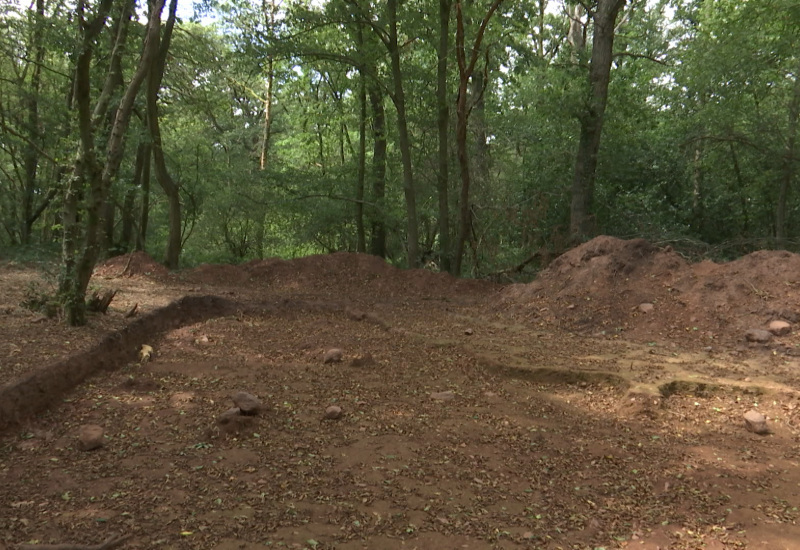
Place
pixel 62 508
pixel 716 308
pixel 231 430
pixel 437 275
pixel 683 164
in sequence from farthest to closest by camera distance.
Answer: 1. pixel 683 164
2. pixel 437 275
3. pixel 716 308
4. pixel 231 430
5. pixel 62 508

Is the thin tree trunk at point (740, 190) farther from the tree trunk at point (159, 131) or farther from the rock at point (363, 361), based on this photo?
the tree trunk at point (159, 131)

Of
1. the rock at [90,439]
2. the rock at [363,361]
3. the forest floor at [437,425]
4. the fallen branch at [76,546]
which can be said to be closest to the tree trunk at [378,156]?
the forest floor at [437,425]

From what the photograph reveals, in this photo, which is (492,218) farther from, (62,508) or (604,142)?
(62,508)

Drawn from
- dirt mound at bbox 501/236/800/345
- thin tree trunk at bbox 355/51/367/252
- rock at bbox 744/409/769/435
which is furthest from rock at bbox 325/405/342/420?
thin tree trunk at bbox 355/51/367/252

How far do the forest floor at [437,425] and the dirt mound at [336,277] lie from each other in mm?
2265

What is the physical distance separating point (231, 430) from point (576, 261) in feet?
23.2

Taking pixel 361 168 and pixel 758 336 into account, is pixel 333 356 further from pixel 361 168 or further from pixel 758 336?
pixel 361 168

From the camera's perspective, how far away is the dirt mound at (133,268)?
38.5ft

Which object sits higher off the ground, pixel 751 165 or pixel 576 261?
pixel 751 165

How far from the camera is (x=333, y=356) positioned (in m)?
6.45

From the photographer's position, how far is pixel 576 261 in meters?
9.79

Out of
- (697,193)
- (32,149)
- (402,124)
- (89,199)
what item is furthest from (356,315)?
(32,149)

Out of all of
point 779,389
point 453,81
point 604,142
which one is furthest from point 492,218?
point 779,389

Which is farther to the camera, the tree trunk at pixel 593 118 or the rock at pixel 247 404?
the tree trunk at pixel 593 118
